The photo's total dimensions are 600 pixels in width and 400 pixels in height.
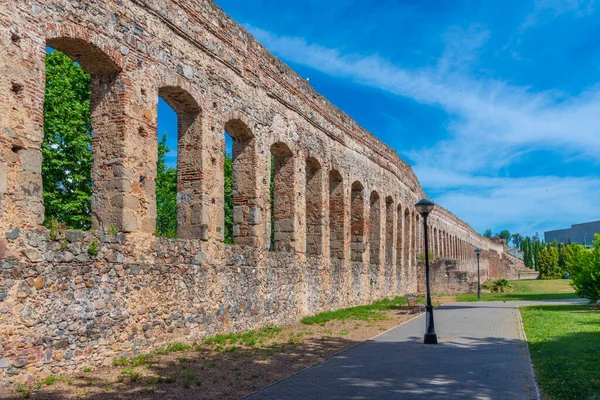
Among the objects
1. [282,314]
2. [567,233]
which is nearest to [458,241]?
[282,314]

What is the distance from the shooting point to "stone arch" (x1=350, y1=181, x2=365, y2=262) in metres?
22.7

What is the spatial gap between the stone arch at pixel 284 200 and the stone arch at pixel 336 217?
4167mm

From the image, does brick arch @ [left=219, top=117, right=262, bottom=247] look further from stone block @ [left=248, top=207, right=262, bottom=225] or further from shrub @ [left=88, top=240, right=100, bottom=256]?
shrub @ [left=88, top=240, right=100, bottom=256]

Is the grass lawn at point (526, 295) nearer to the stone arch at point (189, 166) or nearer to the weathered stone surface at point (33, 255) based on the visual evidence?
the stone arch at point (189, 166)

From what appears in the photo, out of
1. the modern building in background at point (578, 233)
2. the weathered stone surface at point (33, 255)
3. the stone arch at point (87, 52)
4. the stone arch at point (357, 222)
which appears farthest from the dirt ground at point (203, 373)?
the modern building in background at point (578, 233)

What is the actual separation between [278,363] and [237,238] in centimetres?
518

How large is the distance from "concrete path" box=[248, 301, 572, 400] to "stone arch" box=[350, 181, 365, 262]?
8.97 meters

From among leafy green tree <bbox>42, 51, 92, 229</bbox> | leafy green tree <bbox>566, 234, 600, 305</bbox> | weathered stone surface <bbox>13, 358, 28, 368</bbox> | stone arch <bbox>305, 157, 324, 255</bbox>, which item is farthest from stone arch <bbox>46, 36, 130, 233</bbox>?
leafy green tree <bbox>566, 234, 600, 305</bbox>

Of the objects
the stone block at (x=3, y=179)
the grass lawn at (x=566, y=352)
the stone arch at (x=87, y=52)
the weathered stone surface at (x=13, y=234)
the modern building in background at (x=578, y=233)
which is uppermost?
the modern building in background at (x=578, y=233)

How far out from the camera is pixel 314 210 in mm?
18625

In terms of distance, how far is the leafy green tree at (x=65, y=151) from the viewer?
20328 mm

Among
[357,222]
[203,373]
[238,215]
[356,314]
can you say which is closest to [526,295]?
[357,222]

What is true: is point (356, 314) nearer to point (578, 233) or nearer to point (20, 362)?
point (20, 362)

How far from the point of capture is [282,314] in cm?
1491
